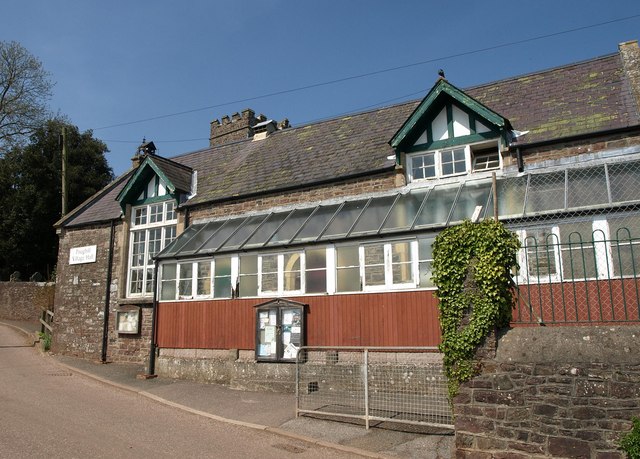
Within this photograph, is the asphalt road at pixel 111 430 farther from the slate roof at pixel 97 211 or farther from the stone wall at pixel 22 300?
the stone wall at pixel 22 300

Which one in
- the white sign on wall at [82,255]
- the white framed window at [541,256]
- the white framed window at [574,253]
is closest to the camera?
the white framed window at [574,253]

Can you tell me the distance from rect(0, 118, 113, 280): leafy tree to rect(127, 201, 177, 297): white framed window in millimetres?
20586

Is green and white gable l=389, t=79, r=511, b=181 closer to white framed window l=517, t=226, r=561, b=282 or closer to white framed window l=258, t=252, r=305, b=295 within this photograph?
white framed window l=517, t=226, r=561, b=282

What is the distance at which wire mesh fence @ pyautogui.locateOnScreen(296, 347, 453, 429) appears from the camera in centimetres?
857

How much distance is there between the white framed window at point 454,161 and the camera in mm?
12992

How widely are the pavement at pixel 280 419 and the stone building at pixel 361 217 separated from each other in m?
0.82

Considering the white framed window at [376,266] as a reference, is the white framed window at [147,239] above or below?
above

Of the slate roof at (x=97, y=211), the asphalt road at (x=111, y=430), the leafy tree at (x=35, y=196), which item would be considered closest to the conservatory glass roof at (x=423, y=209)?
the asphalt road at (x=111, y=430)

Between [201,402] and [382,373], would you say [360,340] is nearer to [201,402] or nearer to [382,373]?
[382,373]

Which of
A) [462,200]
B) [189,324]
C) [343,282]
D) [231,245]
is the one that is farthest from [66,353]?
[462,200]

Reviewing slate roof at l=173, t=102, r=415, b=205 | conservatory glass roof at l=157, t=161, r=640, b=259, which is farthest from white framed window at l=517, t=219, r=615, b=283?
slate roof at l=173, t=102, r=415, b=205

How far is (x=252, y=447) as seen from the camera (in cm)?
792

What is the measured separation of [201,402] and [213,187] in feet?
27.0

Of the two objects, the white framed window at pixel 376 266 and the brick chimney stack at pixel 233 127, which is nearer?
the white framed window at pixel 376 266
